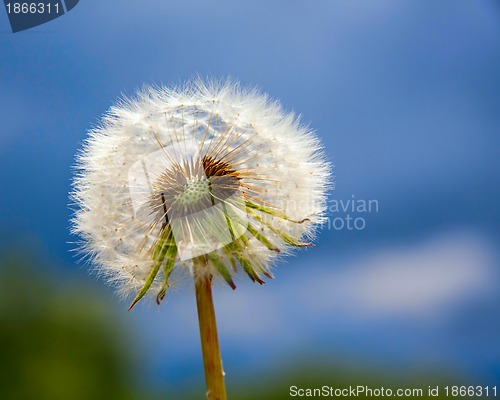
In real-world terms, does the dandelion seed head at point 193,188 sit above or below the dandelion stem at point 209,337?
above

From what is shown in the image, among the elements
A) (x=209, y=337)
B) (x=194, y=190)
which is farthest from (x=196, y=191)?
(x=209, y=337)

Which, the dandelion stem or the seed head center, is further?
the seed head center

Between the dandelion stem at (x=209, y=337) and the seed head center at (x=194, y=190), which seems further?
the seed head center at (x=194, y=190)

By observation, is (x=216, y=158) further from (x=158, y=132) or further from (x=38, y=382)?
(x=38, y=382)

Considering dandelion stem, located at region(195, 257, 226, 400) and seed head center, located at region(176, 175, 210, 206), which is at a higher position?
seed head center, located at region(176, 175, 210, 206)

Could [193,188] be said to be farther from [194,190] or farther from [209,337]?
[209,337]
